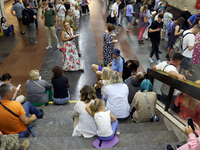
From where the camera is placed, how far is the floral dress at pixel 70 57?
620 cm

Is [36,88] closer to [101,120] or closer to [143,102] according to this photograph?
[101,120]

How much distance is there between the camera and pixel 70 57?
20.8 ft

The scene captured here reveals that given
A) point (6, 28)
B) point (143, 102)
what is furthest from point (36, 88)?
point (6, 28)

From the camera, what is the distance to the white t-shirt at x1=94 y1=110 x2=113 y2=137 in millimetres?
2883

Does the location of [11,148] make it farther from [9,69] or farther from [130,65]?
[9,69]

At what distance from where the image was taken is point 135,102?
3686mm

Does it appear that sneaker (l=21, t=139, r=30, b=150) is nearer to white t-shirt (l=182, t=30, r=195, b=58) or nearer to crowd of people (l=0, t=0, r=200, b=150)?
crowd of people (l=0, t=0, r=200, b=150)

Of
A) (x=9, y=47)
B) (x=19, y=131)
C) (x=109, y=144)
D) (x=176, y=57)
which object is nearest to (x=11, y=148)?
(x=19, y=131)

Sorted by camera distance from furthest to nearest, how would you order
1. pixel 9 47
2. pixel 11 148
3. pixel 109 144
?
pixel 9 47 < pixel 109 144 < pixel 11 148

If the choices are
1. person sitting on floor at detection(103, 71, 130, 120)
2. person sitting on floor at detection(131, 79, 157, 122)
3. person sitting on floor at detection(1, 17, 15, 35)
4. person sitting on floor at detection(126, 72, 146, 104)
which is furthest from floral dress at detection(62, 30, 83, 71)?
person sitting on floor at detection(1, 17, 15, 35)

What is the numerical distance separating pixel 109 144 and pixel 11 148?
1.44 m

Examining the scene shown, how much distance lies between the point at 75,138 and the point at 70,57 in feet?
12.0

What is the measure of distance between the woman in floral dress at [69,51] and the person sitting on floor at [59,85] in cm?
183

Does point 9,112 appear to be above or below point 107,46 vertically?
below
